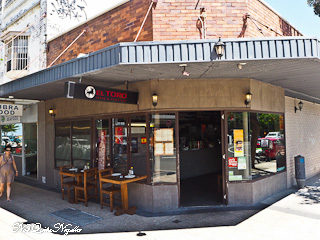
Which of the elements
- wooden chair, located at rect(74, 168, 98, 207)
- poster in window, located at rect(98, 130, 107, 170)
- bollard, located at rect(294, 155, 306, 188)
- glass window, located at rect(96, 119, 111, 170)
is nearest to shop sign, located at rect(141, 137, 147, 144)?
glass window, located at rect(96, 119, 111, 170)

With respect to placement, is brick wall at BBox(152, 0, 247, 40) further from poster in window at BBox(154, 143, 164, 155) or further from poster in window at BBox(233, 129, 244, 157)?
poster in window at BBox(154, 143, 164, 155)

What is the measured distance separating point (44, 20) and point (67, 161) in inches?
219

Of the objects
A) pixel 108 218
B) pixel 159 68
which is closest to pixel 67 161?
pixel 108 218

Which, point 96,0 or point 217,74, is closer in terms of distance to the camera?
point 217,74

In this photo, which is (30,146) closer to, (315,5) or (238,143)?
(238,143)

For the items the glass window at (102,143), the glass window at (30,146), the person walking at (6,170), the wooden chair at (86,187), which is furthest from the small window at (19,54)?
the wooden chair at (86,187)

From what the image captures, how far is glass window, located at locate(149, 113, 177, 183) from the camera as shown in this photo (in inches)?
262

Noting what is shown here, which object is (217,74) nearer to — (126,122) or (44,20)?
(126,122)

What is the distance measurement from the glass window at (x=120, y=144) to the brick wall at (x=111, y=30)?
2270mm

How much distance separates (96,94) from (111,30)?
108 inches

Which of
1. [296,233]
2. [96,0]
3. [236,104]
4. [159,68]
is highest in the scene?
[96,0]

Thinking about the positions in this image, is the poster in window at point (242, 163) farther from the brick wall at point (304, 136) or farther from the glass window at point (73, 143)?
the glass window at point (73, 143)

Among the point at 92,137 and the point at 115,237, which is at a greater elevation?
the point at 92,137

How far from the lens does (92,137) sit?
8391 millimetres
